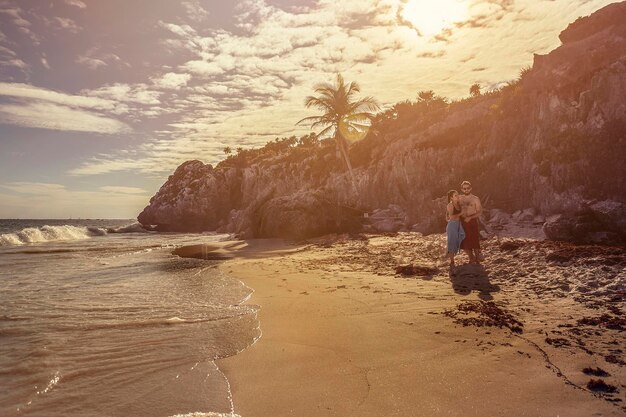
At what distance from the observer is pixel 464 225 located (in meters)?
8.88

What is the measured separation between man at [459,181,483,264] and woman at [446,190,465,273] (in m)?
0.09

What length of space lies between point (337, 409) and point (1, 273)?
1273cm

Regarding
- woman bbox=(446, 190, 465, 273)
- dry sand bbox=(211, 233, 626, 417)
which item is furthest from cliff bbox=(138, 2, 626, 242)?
dry sand bbox=(211, 233, 626, 417)

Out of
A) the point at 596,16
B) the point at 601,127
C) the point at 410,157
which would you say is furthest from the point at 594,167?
the point at 410,157

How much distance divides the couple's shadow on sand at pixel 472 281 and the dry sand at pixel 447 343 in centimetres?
3

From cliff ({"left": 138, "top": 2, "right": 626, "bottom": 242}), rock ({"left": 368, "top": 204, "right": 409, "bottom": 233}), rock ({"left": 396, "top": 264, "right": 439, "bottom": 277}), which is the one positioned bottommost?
rock ({"left": 396, "top": 264, "right": 439, "bottom": 277})

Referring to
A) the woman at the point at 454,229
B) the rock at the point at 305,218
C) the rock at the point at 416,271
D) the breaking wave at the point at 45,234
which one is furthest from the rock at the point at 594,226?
the breaking wave at the point at 45,234

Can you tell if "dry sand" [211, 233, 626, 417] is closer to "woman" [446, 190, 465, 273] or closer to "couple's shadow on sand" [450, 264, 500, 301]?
"couple's shadow on sand" [450, 264, 500, 301]

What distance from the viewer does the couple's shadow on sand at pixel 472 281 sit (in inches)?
250

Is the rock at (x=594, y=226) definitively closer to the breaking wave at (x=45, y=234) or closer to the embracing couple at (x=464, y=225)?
the embracing couple at (x=464, y=225)

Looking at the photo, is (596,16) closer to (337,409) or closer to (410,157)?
(410,157)

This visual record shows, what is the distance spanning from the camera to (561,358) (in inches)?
137

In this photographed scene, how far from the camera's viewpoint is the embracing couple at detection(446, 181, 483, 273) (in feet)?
28.4

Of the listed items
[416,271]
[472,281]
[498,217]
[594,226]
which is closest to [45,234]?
[416,271]
